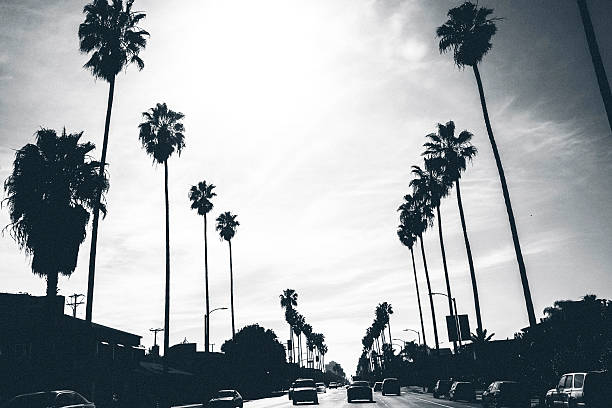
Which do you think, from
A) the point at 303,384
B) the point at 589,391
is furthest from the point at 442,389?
the point at 589,391

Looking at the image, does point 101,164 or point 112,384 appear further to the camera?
point 112,384

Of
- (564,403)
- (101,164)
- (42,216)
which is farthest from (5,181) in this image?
(564,403)

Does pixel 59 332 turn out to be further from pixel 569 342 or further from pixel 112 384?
pixel 569 342

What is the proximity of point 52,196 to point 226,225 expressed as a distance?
43023mm

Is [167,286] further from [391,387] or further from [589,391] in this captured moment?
[391,387]

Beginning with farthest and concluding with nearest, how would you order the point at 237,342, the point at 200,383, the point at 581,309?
1. the point at 237,342
2. the point at 581,309
3. the point at 200,383

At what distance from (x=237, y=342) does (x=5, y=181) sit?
197ft

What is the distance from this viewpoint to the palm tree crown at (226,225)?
70.6 m

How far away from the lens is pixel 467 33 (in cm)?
3397

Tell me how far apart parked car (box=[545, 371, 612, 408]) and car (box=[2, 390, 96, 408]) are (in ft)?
64.7

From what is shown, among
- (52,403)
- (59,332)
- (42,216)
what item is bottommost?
(52,403)

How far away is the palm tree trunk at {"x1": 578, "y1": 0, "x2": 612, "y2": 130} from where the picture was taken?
57.4 ft

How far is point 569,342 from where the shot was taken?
4397 centimetres

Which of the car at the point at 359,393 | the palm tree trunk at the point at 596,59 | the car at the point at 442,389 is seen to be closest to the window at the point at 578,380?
the palm tree trunk at the point at 596,59
